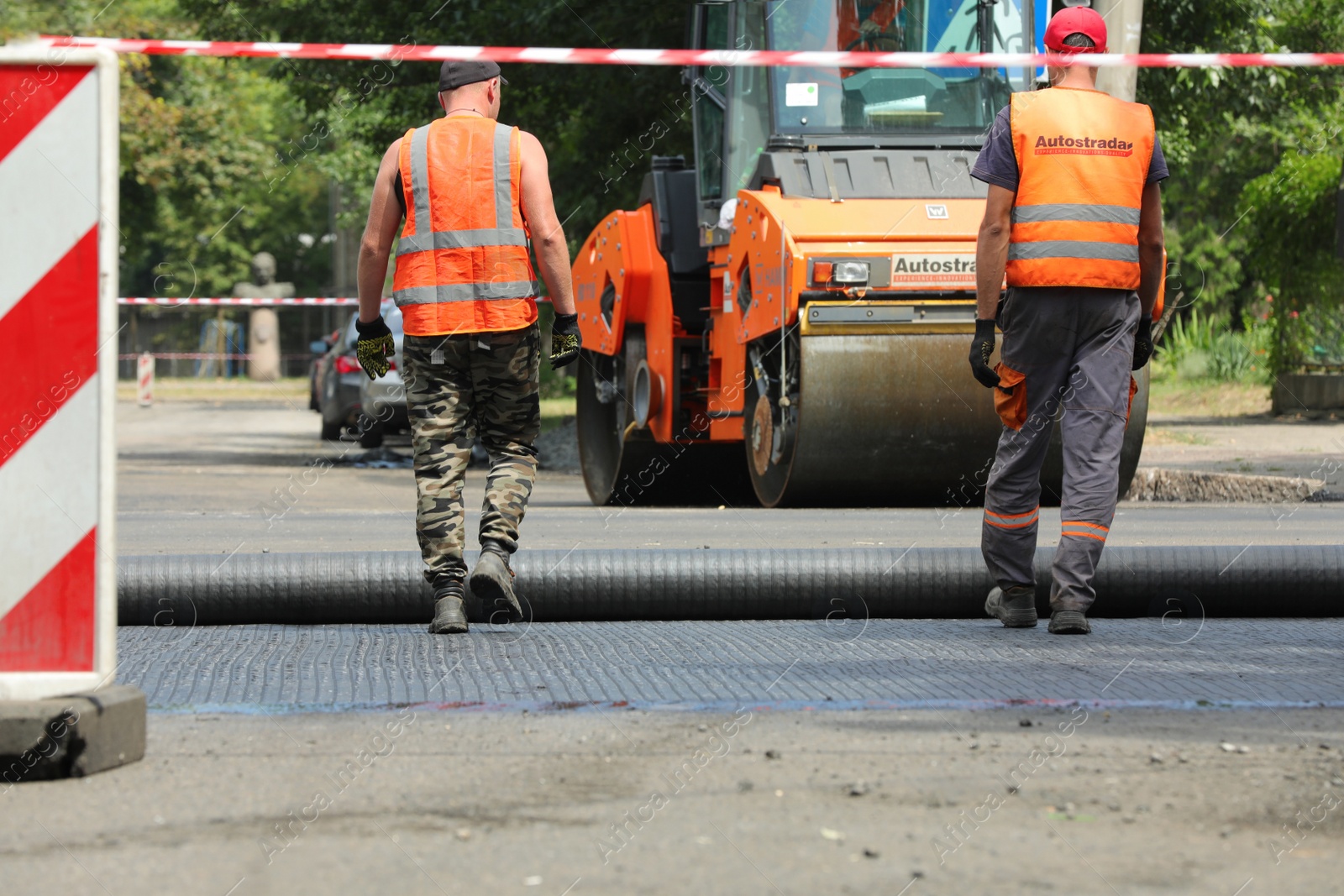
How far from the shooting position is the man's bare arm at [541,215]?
4879mm

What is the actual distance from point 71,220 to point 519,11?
37.7 feet

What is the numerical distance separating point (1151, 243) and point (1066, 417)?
555mm

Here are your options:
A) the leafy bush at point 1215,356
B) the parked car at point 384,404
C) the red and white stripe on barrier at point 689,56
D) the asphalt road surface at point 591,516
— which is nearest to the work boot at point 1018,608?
the asphalt road surface at point 591,516

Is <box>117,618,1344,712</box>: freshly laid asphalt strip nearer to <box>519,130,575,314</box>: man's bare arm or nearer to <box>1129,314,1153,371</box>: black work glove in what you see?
<box>1129,314,1153,371</box>: black work glove

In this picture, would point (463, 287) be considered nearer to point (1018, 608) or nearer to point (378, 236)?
point (378, 236)

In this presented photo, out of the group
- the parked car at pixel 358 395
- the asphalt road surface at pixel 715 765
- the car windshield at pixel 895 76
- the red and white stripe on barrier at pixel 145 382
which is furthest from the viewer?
the red and white stripe on barrier at pixel 145 382

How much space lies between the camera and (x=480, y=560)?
15.5ft

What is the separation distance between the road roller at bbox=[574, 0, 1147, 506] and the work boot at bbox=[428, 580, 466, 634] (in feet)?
12.1

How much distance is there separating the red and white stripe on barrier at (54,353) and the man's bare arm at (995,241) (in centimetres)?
254

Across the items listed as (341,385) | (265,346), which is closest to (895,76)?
(341,385)

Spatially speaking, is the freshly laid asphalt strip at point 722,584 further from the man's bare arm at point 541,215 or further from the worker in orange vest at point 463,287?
the man's bare arm at point 541,215

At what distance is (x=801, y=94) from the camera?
30.2ft

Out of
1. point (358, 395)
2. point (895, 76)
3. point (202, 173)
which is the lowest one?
point (358, 395)

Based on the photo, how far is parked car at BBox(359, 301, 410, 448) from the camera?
1571 centimetres
